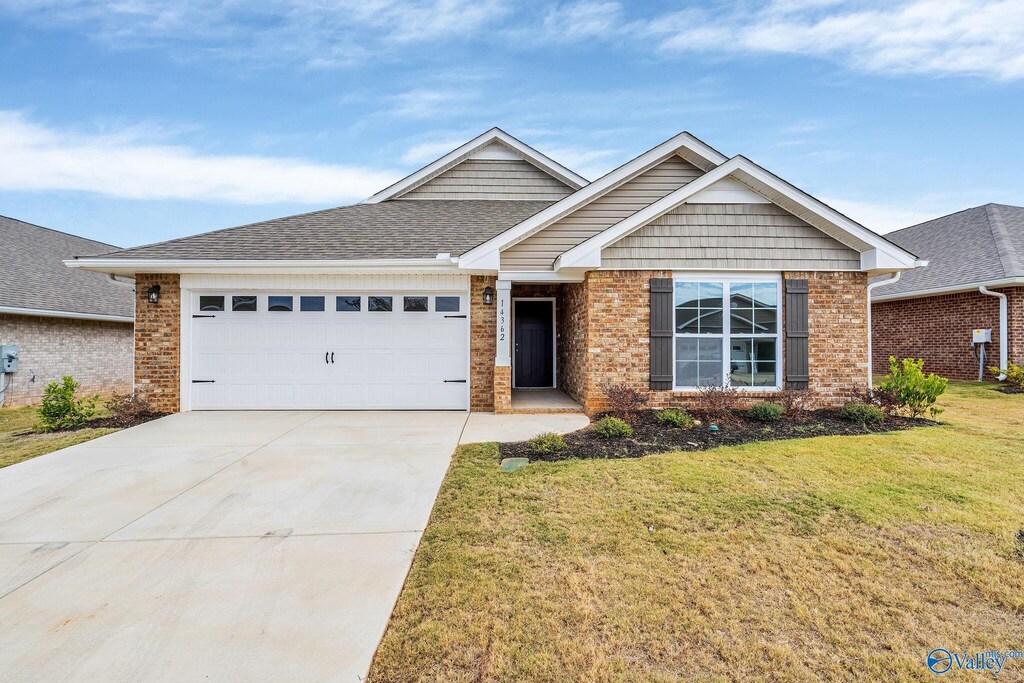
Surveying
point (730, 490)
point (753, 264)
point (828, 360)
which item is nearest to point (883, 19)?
point (753, 264)

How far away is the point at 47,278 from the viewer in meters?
→ 12.2

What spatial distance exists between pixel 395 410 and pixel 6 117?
15138 mm

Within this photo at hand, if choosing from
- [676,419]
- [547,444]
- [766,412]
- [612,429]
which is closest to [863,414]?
[766,412]

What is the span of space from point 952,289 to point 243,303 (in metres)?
17.2

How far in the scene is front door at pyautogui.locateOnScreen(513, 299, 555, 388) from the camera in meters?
11.5

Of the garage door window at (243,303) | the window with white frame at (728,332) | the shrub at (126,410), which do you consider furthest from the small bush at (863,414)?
the shrub at (126,410)

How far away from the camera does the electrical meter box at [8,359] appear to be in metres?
10.3

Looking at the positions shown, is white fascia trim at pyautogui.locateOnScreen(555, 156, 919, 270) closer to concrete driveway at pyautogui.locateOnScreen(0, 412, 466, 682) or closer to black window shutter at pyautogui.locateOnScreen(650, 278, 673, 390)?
black window shutter at pyautogui.locateOnScreen(650, 278, 673, 390)

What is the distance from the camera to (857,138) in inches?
589

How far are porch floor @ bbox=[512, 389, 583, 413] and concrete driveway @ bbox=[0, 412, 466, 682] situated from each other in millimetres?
2645

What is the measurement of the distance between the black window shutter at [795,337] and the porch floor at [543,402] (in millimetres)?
3541

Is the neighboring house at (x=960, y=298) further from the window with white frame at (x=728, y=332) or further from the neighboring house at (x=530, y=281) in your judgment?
the window with white frame at (x=728, y=332)

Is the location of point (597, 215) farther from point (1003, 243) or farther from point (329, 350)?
point (1003, 243)

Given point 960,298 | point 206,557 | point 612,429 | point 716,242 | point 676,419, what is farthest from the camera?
point 960,298
